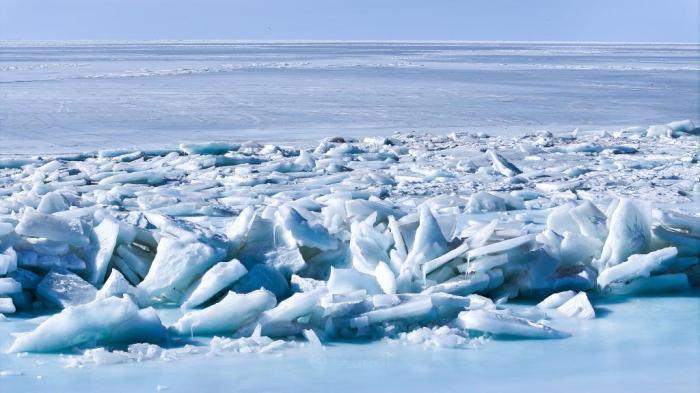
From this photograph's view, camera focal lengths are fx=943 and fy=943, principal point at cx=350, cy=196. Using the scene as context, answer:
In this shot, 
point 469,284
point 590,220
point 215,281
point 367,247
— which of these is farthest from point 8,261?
point 590,220

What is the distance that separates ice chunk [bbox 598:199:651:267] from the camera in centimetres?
339

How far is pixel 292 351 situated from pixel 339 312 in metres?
0.22

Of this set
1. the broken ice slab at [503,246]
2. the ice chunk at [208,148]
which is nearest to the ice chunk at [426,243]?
the broken ice slab at [503,246]

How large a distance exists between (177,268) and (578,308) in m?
1.32

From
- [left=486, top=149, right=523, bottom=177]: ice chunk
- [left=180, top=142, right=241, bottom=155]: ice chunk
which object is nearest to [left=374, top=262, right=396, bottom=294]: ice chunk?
[left=486, top=149, right=523, bottom=177]: ice chunk

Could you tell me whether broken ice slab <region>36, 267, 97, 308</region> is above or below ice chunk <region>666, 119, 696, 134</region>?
above

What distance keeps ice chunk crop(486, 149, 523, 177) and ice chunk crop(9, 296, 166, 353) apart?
11.8 ft

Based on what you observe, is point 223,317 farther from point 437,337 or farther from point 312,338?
point 437,337

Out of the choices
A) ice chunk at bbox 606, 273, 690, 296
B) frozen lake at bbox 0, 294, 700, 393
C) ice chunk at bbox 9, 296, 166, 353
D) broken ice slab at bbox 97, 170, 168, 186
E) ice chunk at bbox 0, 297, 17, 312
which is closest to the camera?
frozen lake at bbox 0, 294, 700, 393

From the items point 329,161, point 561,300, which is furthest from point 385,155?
point 561,300

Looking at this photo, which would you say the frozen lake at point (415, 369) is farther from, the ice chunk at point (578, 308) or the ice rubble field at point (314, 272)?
the ice chunk at point (578, 308)

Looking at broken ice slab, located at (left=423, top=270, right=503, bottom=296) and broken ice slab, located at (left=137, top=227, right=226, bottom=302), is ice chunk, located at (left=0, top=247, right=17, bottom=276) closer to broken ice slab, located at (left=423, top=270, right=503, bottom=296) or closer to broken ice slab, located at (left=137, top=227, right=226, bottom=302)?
broken ice slab, located at (left=137, top=227, right=226, bottom=302)

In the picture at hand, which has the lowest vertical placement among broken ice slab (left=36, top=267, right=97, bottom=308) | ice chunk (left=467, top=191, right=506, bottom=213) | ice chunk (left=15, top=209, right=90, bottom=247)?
ice chunk (left=467, top=191, right=506, bottom=213)

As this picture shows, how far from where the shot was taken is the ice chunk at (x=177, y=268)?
3.12 m
